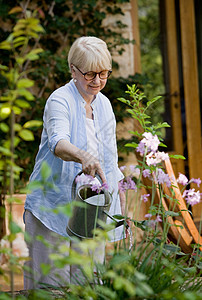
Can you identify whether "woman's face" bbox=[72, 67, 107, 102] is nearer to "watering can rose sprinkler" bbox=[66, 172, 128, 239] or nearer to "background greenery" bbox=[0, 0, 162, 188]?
"watering can rose sprinkler" bbox=[66, 172, 128, 239]

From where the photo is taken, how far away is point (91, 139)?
203 centimetres

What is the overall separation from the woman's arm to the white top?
10.4 inches

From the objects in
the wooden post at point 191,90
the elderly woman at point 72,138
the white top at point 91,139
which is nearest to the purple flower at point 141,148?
the elderly woman at point 72,138

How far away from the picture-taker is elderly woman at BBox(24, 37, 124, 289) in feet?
6.32

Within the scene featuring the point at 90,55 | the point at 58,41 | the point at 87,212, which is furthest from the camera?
the point at 58,41

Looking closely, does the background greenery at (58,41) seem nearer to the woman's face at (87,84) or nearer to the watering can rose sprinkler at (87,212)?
the woman's face at (87,84)

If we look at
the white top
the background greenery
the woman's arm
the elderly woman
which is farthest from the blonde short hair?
the background greenery

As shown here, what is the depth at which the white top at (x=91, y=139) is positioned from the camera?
79.0 inches

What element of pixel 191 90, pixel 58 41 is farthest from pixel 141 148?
pixel 191 90

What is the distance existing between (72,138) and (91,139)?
0.27 feet

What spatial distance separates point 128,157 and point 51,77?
3.24ft

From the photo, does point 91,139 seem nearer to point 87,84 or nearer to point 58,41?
point 87,84

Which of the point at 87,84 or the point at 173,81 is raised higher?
the point at 173,81

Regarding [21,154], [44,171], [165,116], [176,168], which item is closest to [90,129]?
[44,171]
